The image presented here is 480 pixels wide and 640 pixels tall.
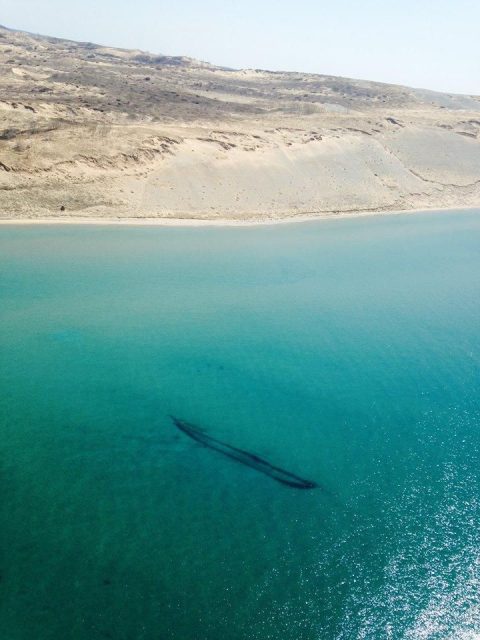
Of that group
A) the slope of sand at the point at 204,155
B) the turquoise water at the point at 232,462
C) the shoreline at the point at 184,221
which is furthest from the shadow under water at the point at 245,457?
the slope of sand at the point at 204,155

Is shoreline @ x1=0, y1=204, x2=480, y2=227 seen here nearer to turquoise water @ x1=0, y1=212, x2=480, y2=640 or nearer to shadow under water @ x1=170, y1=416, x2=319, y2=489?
turquoise water @ x1=0, y1=212, x2=480, y2=640

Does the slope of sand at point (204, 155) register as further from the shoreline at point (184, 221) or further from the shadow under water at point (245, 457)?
the shadow under water at point (245, 457)

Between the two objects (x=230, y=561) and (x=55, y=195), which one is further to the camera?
(x=55, y=195)

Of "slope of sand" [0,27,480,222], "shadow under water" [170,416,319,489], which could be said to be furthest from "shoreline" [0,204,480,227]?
"shadow under water" [170,416,319,489]

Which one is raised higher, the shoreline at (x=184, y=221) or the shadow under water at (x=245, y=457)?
the shoreline at (x=184, y=221)

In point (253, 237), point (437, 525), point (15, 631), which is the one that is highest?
point (253, 237)

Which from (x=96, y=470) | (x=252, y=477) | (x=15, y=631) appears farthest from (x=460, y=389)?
(x=15, y=631)

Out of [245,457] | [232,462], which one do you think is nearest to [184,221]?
[245,457]

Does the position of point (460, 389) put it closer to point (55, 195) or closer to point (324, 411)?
point (324, 411)
